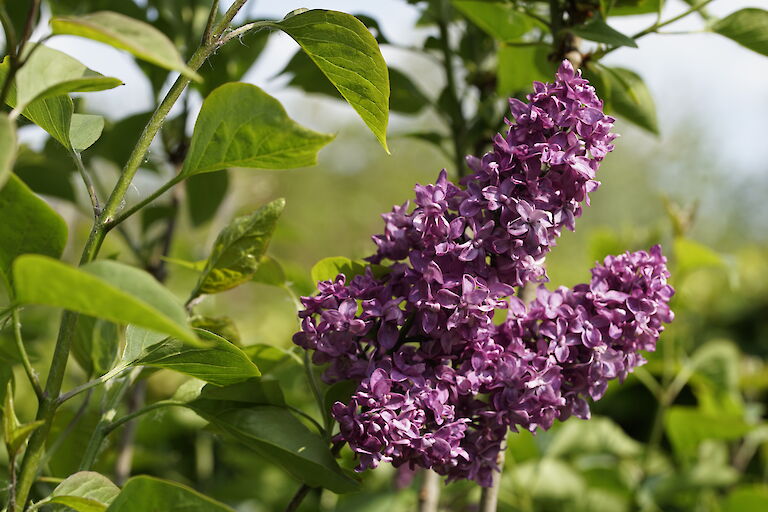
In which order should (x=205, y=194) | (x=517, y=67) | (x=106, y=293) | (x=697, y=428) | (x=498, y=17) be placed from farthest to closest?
(x=697, y=428) → (x=205, y=194) → (x=517, y=67) → (x=498, y=17) → (x=106, y=293)

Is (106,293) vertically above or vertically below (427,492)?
above

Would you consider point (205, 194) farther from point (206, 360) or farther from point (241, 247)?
point (206, 360)

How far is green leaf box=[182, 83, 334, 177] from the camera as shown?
0.47m

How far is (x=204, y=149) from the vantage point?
509mm

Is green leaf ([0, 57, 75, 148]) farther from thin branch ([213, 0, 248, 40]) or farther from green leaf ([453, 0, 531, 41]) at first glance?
green leaf ([453, 0, 531, 41])

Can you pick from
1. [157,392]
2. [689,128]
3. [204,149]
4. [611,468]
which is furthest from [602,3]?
[689,128]

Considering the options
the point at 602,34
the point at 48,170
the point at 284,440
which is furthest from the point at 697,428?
the point at 48,170

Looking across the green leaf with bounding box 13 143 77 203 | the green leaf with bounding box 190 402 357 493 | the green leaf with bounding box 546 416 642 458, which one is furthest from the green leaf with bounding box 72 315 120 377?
the green leaf with bounding box 546 416 642 458

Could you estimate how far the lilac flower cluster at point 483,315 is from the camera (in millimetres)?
527

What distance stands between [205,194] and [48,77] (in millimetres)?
809

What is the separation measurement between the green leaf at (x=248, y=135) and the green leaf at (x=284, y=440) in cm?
20

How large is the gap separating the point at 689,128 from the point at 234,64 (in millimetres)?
15744

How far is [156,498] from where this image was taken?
46 cm

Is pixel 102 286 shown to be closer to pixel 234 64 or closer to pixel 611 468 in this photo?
Answer: pixel 234 64
